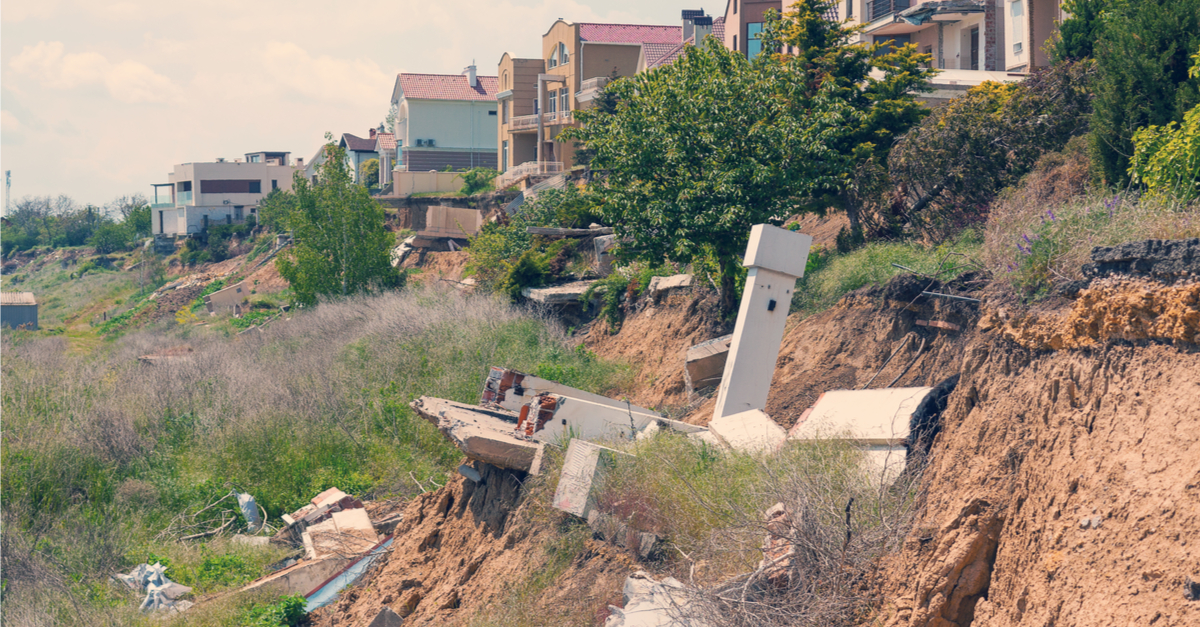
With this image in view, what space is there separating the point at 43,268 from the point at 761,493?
79.1m

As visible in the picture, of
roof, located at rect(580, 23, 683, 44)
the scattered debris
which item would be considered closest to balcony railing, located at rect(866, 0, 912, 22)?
roof, located at rect(580, 23, 683, 44)

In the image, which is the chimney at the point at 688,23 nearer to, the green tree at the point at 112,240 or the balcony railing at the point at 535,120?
the balcony railing at the point at 535,120

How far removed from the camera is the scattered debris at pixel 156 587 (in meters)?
10.4

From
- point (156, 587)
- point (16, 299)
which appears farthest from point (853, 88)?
point (16, 299)

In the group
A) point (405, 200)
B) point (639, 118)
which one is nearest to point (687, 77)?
point (639, 118)

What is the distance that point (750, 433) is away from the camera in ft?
25.5

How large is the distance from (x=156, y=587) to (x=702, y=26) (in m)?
36.2

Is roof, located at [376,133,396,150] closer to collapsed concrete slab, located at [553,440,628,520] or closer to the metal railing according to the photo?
the metal railing

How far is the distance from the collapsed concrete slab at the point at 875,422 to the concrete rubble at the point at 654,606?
57.5 inches

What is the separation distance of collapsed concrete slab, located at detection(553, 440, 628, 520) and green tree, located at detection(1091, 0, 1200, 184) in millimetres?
7142

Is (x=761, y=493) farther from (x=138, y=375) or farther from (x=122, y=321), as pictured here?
(x=122, y=321)

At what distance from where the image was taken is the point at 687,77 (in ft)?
52.3

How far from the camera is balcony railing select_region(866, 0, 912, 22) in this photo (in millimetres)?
29328

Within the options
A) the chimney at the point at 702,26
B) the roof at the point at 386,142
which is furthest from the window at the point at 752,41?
the roof at the point at 386,142
